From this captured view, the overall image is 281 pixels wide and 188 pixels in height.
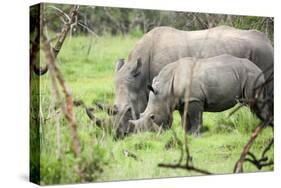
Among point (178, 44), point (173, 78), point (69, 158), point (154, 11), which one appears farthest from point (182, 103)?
point (69, 158)

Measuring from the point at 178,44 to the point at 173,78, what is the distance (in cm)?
44

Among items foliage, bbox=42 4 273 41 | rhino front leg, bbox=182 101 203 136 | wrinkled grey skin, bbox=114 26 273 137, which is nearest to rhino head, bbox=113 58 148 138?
wrinkled grey skin, bbox=114 26 273 137

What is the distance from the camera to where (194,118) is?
5793 millimetres

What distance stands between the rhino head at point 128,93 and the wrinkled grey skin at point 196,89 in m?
0.08

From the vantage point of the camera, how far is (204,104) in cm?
584

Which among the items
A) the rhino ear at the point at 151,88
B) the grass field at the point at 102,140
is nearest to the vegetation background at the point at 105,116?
the grass field at the point at 102,140

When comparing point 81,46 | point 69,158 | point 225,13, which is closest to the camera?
point 69,158

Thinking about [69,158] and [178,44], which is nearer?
[69,158]

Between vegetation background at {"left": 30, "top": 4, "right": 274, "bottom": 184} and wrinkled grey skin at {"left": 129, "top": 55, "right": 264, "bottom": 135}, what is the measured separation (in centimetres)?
12

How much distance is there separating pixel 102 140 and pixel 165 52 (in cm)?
131

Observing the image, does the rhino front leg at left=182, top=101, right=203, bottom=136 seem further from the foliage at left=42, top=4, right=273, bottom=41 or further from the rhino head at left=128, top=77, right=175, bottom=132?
the foliage at left=42, top=4, right=273, bottom=41

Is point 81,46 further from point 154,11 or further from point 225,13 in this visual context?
point 225,13

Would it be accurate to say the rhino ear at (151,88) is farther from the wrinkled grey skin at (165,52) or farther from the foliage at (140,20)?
the foliage at (140,20)

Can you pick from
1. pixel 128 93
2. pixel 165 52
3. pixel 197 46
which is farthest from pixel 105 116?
pixel 197 46
